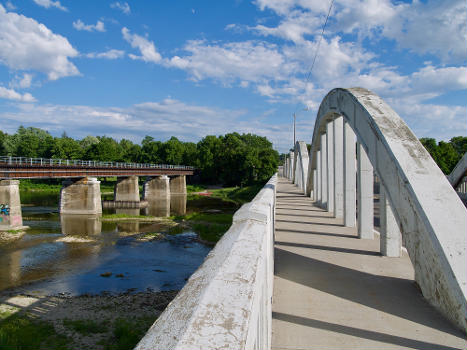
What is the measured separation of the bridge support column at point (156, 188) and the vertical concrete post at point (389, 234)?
54.4 metres

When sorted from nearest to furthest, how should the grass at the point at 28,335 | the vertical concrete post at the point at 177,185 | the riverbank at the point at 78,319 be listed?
the grass at the point at 28,335 < the riverbank at the point at 78,319 < the vertical concrete post at the point at 177,185

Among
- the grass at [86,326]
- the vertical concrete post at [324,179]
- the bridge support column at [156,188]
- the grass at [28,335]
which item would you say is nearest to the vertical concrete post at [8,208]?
the grass at [28,335]

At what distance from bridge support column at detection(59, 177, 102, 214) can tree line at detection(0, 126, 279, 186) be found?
128ft

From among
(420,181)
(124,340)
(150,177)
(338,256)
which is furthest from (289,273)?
(150,177)

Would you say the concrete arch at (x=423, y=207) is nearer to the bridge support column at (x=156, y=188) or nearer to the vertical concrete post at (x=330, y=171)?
the vertical concrete post at (x=330, y=171)

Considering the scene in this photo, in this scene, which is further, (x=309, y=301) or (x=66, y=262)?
A: (x=66, y=262)

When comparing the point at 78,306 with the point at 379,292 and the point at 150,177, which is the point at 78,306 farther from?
the point at 150,177

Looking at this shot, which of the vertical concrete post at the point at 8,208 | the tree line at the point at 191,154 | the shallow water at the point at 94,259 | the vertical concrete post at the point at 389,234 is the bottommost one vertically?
the shallow water at the point at 94,259

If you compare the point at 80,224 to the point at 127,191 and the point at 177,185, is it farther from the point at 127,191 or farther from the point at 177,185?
the point at 177,185

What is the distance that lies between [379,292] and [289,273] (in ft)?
4.91

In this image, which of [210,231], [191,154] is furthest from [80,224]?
[191,154]

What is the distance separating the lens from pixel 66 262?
19734 mm

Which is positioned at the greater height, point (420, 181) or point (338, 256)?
point (420, 181)

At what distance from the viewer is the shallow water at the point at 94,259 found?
1580cm
